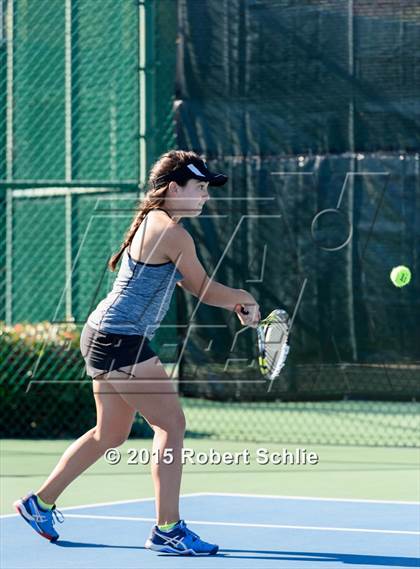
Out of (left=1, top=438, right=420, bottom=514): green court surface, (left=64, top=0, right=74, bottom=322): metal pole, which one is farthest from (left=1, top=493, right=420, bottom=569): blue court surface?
(left=64, top=0, right=74, bottom=322): metal pole

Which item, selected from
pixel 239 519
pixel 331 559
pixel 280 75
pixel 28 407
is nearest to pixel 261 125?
pixel 280 75

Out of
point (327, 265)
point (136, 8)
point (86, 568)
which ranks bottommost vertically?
point (86, 568)

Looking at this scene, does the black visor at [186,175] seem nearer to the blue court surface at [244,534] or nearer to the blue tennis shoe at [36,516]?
the blue tennis shoe at [36,516]

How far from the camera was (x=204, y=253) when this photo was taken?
1005cm

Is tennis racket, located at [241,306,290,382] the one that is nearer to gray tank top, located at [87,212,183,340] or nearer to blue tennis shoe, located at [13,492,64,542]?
gray tank top, located at [87,212,183,340]

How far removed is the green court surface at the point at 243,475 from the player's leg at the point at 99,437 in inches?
40.6

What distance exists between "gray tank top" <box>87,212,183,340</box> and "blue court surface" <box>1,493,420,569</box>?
0.95 m

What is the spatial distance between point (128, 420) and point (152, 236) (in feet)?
2.68

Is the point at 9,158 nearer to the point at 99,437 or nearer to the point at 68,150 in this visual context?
the point at 68,150

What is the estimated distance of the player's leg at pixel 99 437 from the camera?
5824 mm

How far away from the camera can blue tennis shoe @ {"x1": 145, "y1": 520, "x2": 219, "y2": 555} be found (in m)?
5.69

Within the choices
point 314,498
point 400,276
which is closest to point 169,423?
point 314,498

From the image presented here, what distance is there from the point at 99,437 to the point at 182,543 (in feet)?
1.89

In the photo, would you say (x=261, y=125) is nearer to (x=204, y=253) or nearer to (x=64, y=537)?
(x=204, y=253)
